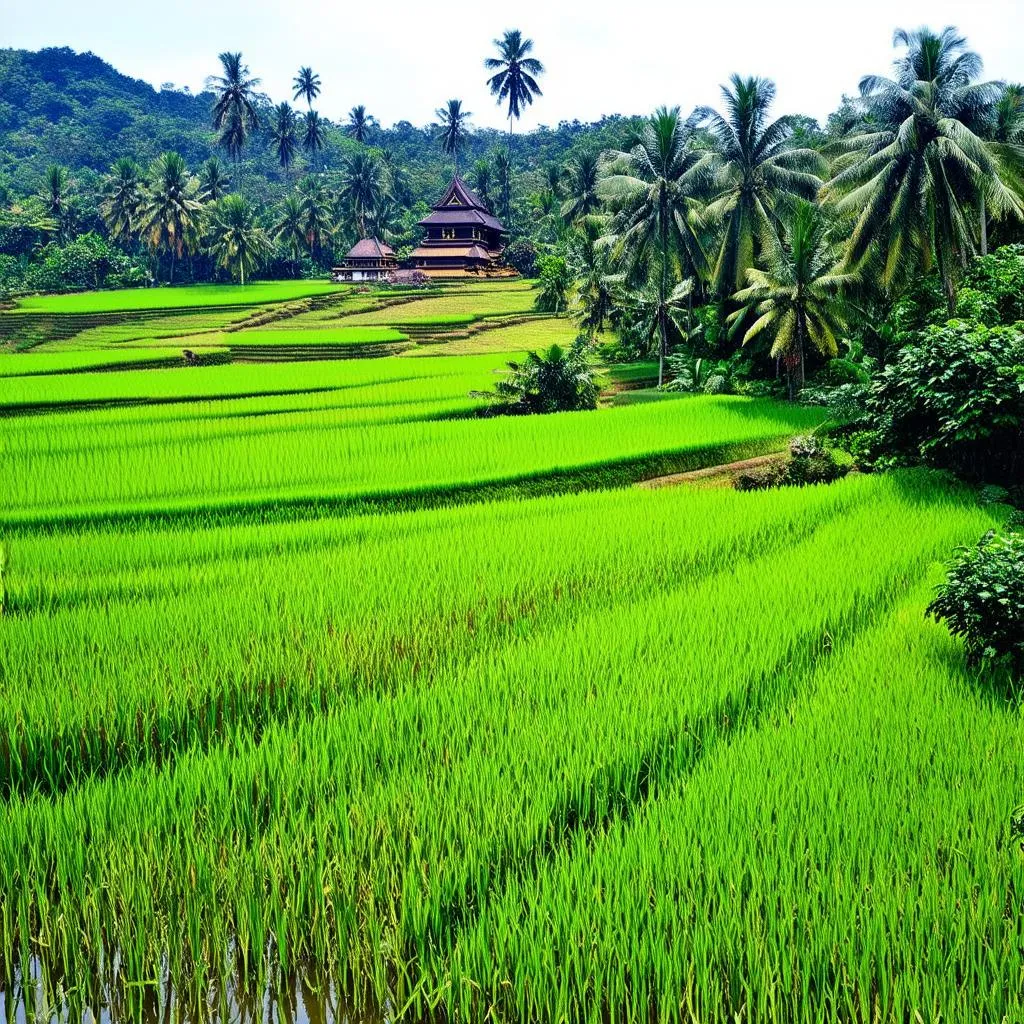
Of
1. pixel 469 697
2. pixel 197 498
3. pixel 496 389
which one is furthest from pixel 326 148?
pixel 469 697

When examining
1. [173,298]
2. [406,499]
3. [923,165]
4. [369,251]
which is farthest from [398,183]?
[406,499]

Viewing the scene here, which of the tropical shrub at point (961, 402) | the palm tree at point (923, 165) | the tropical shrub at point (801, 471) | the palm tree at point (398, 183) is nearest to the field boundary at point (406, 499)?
the tropical shrub at point (801, 471)

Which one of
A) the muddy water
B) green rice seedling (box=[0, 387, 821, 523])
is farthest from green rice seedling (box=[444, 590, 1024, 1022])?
green rice seedling (box=[0, 387, 821, 523])

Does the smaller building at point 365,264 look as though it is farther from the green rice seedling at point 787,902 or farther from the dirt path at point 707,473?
the green rice seedling at point 787,902

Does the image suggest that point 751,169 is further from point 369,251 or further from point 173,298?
point 369,251

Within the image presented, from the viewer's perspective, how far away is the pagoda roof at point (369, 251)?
1935 inches

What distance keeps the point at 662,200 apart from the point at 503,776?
19.8 m

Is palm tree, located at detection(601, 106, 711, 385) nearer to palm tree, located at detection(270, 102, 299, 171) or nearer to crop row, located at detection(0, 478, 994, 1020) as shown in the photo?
crop row, located at detection(0, 478, 994, 1020)

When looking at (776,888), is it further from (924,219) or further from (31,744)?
(924,219)

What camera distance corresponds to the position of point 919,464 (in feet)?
36.6

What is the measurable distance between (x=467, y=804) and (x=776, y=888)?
3.92 feet

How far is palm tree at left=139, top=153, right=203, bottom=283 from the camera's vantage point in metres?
46.7

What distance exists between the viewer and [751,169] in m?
20.6

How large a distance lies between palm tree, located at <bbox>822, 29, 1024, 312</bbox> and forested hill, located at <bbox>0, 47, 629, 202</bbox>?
43207mm
